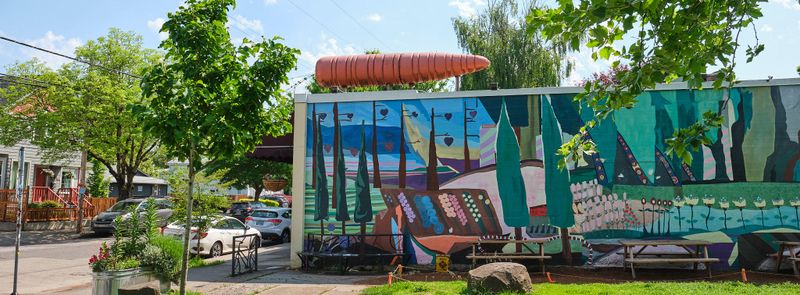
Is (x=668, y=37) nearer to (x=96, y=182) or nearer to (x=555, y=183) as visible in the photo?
(x=555, y=183)

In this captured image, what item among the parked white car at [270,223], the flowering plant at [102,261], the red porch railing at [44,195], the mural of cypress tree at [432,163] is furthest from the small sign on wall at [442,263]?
the red porch railing at [44,195]

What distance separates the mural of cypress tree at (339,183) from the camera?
13445 mm

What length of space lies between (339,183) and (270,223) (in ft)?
→ 29.7

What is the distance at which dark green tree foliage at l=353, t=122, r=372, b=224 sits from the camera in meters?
13.3

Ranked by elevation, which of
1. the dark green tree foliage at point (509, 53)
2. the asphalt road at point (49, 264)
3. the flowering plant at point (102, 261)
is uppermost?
the dark green tree foliage at point (509, 53)

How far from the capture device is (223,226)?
1731 centimetres

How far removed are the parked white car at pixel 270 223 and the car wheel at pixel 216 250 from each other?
428 cm

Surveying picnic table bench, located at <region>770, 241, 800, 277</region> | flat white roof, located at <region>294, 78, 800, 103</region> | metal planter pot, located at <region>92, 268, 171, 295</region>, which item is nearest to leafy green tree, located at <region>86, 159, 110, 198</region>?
flat white roof, located at <region>294, 78, 800, 103</region>

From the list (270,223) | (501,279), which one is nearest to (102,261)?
(501,279)

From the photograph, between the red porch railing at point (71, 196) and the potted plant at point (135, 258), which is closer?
the potted plant at point (135, 258)

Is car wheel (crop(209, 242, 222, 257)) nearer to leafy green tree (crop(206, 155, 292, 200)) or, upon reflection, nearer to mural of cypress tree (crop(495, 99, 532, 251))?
mural of cypress tree (crop(495, 99, 532, 251))

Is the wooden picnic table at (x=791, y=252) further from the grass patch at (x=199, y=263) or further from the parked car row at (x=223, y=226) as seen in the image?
the grass patch at (x=199, y=263)


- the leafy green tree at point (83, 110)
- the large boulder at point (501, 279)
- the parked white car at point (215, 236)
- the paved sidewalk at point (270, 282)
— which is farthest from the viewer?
the leafy green tree at point (83, 110)

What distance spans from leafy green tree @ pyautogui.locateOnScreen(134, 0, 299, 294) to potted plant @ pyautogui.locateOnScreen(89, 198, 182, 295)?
190 centimetres
